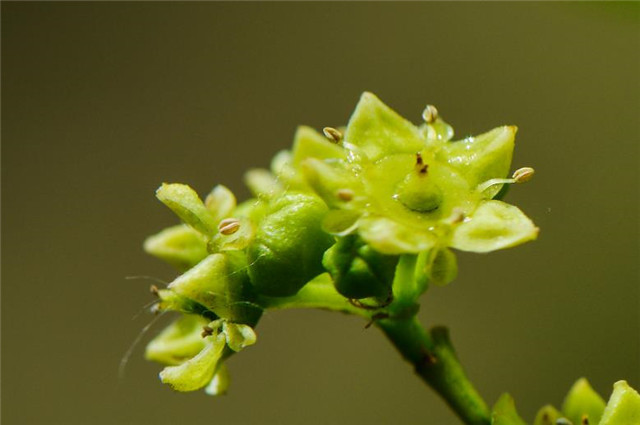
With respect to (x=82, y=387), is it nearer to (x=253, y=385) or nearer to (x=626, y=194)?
(x=253, y=385)

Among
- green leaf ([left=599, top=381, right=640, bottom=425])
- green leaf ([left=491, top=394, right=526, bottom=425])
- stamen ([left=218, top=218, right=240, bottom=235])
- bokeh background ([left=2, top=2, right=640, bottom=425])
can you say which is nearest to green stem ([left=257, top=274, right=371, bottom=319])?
stamen ([left=218, top=218, right=240, bottom=235])

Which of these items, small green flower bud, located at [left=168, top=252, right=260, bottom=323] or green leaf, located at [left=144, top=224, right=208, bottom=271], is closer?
small green flower bud, located at [left=168, top=252, right=260, bottom=323]

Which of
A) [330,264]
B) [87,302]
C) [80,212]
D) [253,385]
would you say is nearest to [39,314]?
[87,302]

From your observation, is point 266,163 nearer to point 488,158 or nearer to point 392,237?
point 488,158

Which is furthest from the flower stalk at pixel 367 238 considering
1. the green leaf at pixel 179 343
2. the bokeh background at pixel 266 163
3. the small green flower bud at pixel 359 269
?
the bokeh background at pixel 266 163

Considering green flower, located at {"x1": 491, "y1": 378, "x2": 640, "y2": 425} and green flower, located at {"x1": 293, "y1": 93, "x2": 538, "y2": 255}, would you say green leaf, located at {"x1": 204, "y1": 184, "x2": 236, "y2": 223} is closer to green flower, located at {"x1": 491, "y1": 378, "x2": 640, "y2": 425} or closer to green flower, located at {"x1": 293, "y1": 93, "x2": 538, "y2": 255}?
green flower, located at {"x1": 293, "y1": 93, "x2": 538, "y2": 255}
